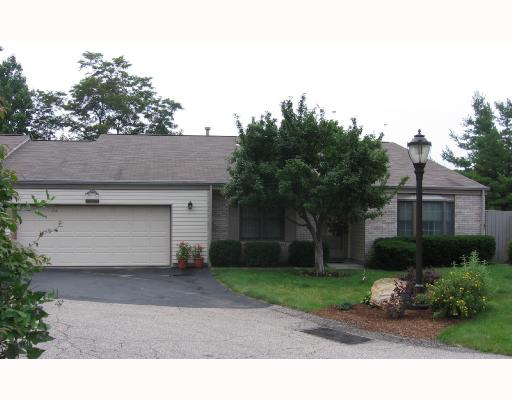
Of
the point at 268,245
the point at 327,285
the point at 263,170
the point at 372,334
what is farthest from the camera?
the point at 268,245

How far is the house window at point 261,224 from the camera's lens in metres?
19.1

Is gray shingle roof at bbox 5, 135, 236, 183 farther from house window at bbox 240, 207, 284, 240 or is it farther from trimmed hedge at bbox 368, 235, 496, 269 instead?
trimmed hedge at bbox 368, 235, 496, 269

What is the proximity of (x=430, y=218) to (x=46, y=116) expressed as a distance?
31955 millimetres

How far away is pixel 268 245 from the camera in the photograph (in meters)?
17.9

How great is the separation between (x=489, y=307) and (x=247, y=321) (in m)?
4.71

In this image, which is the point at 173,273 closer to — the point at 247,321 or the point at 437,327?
the point at 247,321

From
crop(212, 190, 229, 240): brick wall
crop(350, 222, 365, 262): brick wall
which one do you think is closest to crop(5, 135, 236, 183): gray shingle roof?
crop(212, 190, 229, 240): brick wall

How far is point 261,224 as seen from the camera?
19.2 m

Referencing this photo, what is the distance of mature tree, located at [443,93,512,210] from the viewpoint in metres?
30.3

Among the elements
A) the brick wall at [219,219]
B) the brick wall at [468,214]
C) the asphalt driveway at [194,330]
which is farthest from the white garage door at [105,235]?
the brick wall at [468,214]

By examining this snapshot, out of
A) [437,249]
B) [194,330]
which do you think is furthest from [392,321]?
[437,249]

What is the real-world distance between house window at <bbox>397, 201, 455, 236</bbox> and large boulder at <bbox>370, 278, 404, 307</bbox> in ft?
27.4

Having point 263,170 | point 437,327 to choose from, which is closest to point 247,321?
point 437,327

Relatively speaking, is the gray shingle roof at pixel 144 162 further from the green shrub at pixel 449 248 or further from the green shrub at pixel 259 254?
the green shrub at pixel 259 254
